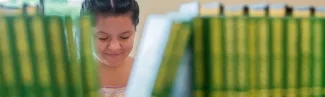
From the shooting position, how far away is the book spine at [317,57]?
613 mm

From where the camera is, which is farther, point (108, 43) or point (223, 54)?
point (108, 43)

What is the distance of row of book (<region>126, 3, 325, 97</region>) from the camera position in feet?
1.88

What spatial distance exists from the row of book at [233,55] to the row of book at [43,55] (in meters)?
0.11

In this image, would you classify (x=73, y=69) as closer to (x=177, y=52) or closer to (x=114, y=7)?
(x=177, y=52)

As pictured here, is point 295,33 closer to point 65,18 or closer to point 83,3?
point 65,18

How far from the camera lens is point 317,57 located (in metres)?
0.62

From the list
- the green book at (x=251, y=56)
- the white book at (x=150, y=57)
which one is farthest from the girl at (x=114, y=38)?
the green book at (x=251, y=56)

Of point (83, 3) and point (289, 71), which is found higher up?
point (83, 3)

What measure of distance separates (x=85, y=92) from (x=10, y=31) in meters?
0.14

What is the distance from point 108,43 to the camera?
1052 mm

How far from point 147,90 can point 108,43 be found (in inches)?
19.1

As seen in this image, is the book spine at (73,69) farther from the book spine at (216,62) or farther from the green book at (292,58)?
the green book at (292,58)

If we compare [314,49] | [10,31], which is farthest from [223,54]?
[10,31]

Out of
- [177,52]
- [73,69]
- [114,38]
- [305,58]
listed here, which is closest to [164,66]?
[177,52]
